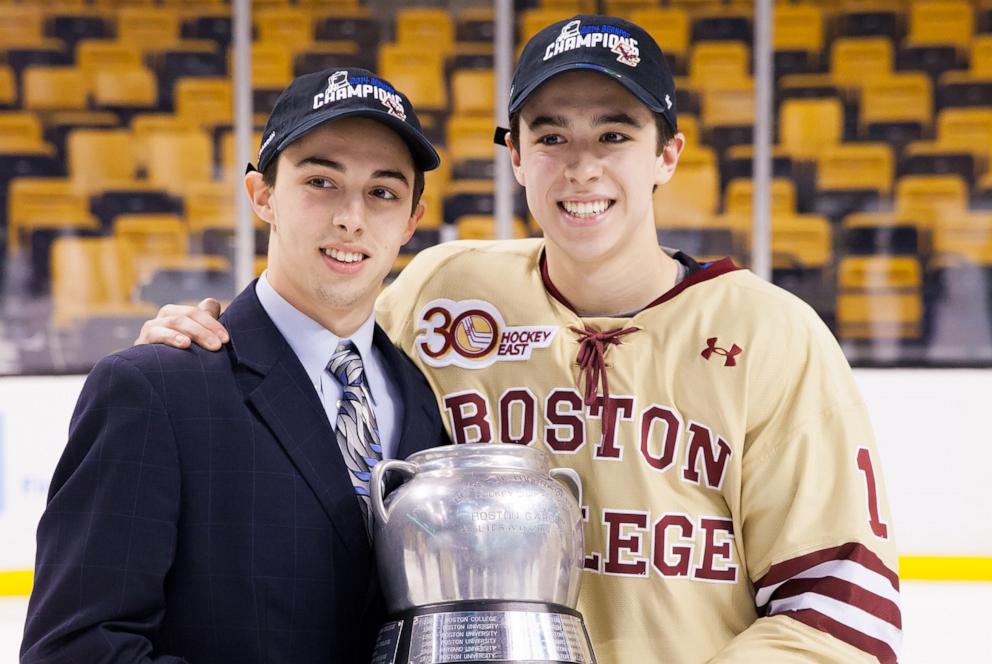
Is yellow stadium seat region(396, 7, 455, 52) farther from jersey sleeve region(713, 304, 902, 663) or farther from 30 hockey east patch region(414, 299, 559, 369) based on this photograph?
jersey sleeve region(713, 304, 902, 663)

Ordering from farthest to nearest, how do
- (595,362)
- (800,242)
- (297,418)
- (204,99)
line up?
(204,99) < (800,242) < (595,362) < (297,418)

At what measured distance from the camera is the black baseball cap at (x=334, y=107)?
1800 mm

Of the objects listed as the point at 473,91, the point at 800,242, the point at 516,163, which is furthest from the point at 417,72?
the point at 516,163

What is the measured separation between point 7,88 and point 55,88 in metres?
0.27

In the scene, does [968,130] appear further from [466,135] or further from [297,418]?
[297,418]

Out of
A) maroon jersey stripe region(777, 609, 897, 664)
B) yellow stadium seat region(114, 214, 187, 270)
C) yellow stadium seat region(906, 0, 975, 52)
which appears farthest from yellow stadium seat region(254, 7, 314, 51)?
maroon jersey stripe region(777, 609, 897, 664)

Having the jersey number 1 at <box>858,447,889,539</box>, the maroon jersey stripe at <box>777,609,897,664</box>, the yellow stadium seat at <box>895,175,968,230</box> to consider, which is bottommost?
the maroon jersey stripe at <box>777,609,897,664</box>

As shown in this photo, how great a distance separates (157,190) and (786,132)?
359 cm

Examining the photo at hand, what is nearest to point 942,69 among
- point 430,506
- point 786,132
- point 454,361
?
point 786,132

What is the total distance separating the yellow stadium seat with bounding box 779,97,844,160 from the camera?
676 cm

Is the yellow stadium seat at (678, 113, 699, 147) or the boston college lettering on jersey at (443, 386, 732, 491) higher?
the yellow stadium seat at (678, 113, 699, 147)

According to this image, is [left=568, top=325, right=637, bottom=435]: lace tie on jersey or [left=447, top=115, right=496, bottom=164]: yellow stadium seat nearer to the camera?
[left=568, top=325, right=637, bottom=435]: lace tie on jersey

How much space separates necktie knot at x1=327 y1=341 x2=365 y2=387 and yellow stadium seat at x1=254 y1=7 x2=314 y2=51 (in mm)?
5676

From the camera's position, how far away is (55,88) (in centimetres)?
719
